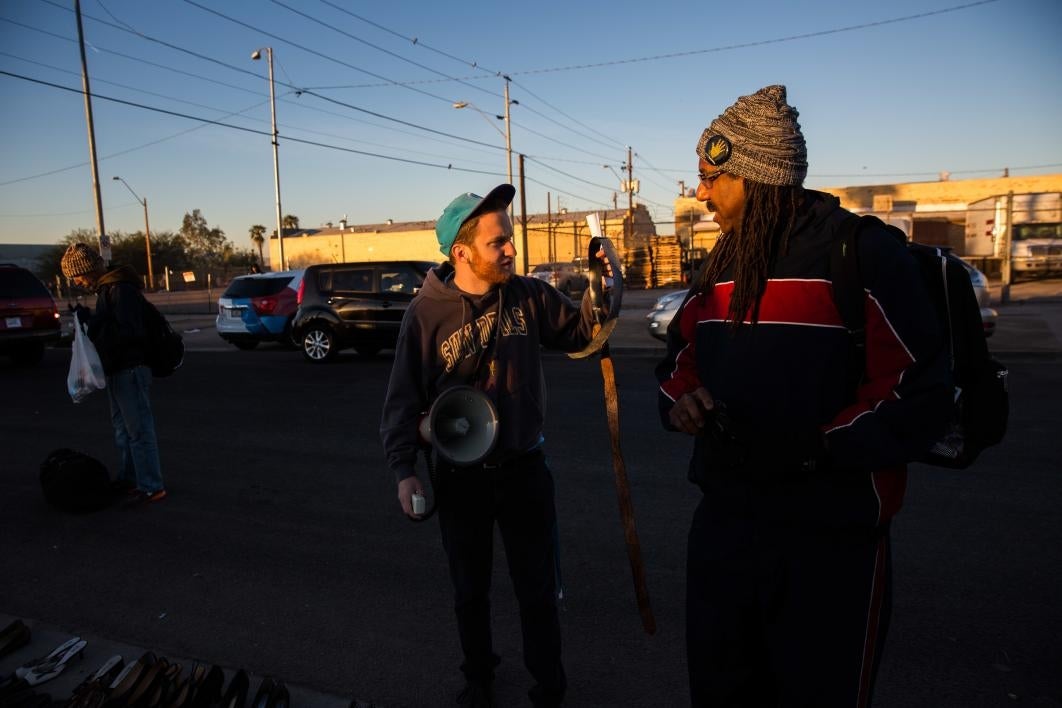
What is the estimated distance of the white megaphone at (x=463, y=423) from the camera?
247 centimetres

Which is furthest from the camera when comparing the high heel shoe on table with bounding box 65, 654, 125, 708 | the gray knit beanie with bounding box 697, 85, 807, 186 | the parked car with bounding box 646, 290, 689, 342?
the parked car with bounding box 646, 290, 689, 342

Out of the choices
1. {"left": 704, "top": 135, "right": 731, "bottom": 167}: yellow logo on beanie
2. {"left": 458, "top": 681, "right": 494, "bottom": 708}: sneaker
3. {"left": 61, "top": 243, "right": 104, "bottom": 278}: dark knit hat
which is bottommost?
{"left": 458, "top": 681, "right": 494, "bottom": 708}: sneaker

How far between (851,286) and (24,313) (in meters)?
15.5

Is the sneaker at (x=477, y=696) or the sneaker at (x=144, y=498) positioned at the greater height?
the sneaker at (x=477, y=696)

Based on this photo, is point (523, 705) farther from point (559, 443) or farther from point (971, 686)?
point (559, 443)

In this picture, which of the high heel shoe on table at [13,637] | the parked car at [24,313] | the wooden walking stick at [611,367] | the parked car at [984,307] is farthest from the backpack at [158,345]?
the parked car at [984,307]

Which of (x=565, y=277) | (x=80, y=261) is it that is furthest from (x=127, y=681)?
(x=565, y=277)

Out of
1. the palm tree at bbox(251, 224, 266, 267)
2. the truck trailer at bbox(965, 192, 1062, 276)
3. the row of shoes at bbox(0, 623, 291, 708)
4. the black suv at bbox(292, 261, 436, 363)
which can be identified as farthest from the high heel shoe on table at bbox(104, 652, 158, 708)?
the palm tree at bbox(251, 224, 266, 267)

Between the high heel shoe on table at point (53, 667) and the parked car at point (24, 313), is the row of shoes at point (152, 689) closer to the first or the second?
the high heel shoe on table at point (53, 667)

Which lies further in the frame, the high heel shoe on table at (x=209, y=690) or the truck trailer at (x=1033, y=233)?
the truck trailer at (x=1033, y=233)

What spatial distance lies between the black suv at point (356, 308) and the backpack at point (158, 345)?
7543 millimetres

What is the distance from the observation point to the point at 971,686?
286 cm

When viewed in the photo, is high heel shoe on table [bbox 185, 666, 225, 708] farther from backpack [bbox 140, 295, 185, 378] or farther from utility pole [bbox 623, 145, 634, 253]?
utility pole [bbox 623, 145, 634, 253]

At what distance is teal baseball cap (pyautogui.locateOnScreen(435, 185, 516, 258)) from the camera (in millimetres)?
2564
